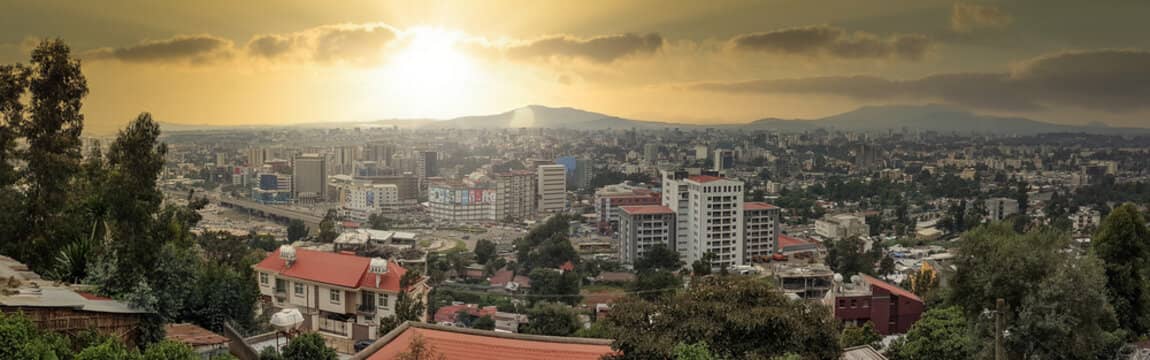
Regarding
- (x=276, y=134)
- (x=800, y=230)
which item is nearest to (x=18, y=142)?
(x=276, y=134)

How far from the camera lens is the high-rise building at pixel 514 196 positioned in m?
19.0

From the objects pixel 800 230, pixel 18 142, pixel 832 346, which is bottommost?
pixel 800 230

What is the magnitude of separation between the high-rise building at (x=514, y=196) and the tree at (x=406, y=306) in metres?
10.8

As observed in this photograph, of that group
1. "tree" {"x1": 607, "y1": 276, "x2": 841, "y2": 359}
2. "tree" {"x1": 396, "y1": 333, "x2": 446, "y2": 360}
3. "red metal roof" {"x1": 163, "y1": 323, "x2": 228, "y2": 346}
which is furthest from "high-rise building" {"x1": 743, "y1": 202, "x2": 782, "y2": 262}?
"tree" {"x1": 396, "y1": 333, "x2": 446, "y2": 360}

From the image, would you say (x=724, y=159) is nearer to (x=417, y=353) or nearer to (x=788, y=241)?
(x=788, y=241)

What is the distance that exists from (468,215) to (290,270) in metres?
10.7

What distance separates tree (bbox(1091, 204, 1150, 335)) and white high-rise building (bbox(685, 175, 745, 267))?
9.29m

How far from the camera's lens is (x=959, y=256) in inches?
202

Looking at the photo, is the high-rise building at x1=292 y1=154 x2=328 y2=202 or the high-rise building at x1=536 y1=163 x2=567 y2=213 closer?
the high-rise building at x1=292 y1=154 x2=328 y2=202

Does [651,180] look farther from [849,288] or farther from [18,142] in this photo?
[18,142]

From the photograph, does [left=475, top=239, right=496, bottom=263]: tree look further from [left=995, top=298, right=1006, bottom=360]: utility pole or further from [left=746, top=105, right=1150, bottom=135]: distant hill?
[left=746, top=105, right=1150, bottom=135]: distant hill

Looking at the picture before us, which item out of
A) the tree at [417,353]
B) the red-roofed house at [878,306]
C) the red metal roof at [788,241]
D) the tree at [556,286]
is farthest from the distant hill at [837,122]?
the tree at [417,353]

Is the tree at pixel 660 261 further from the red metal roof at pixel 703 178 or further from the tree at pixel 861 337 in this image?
the tree at pixel 861 337

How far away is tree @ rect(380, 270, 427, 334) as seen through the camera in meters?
6.43
